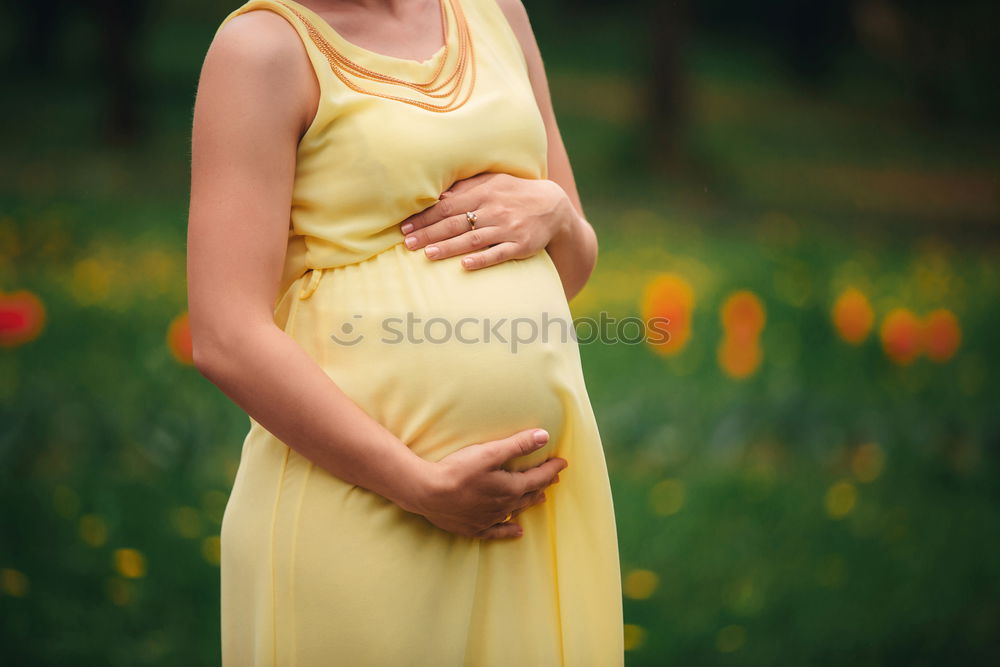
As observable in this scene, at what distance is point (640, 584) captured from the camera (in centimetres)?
300

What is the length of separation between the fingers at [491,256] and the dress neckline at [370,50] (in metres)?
0.28

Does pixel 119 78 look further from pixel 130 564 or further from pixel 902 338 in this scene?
pixel 902 338

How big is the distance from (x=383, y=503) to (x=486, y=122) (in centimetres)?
58

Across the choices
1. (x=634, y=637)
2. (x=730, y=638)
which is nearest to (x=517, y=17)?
(x=634, y=637)

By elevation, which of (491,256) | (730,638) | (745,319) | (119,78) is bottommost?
(730,638)

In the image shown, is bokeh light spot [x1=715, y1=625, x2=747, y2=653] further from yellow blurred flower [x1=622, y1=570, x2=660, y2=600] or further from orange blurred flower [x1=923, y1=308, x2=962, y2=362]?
orange blurred flower [x1=923, y1=308, x2=962, y2=362]

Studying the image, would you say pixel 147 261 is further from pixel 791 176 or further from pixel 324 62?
pixel 791 176

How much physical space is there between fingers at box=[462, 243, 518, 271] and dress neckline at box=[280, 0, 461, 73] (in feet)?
0.93

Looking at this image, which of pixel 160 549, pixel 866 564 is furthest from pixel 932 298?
pixel 160 549

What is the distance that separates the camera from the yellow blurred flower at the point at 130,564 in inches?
110

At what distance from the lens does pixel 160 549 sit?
2.98m

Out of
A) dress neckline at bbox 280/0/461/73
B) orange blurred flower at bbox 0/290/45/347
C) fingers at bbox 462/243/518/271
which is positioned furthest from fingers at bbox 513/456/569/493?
orange blurred flower at bbox 0/290/45/347

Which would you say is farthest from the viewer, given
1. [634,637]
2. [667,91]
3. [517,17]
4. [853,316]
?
[667,91]

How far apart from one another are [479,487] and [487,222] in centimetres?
39
